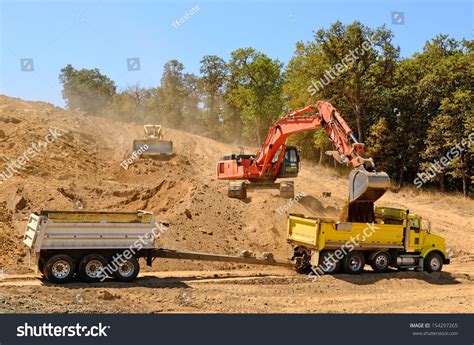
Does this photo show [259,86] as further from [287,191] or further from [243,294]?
[243,294]

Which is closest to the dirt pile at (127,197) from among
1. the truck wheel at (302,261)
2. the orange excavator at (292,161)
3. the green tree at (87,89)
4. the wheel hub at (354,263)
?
the orange excavator at (292,161)

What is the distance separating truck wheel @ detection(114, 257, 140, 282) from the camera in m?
16.6

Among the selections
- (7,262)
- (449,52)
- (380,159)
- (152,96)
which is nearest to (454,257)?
(7,262)

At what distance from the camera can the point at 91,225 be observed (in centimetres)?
1616

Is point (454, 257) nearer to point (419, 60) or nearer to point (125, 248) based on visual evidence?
point (125, 248)

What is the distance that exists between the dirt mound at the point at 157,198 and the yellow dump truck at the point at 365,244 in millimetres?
3059

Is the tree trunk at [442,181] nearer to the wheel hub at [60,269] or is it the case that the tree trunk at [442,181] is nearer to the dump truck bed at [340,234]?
the dump truck bed at [340,234]
